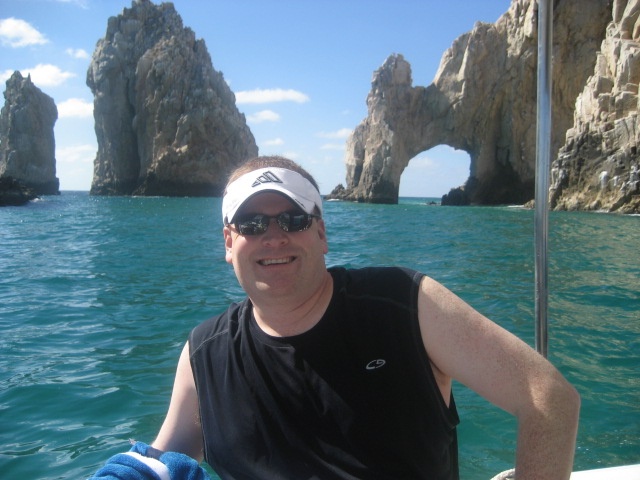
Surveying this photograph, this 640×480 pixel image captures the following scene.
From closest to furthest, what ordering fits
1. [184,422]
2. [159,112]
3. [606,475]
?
1. [184,422]
2. [606,475]
3. [159,112]

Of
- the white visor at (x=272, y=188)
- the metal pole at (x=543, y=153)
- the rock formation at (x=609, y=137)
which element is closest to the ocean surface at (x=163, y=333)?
the metal pole at (x=543, y=153)

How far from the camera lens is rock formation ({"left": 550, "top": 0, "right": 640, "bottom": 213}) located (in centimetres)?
2819

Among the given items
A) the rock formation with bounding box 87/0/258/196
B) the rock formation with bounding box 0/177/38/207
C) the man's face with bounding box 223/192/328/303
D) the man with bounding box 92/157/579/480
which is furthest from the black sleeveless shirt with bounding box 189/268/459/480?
the rock formation with bounding box 87/0/258/196

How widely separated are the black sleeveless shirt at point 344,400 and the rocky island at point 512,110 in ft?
103

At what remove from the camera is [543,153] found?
5.56 feet

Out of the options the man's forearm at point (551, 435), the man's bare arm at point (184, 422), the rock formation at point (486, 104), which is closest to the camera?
the man's forearm at point (551, 435)

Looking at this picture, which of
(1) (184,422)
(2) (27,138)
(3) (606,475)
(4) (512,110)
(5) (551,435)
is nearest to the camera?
(5) (551,435)

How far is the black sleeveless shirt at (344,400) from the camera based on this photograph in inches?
61.6

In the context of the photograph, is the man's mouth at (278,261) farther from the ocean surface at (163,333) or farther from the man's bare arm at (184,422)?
the ocean surface at (163,333)

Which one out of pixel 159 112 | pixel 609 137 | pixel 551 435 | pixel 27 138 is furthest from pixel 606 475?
pixel 27 138

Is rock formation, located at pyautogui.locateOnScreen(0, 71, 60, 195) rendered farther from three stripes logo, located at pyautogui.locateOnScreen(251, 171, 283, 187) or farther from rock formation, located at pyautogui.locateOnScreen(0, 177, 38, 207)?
three stripes logo, located at pyautogui.locateOnScreen(251, 171, 283, 187)

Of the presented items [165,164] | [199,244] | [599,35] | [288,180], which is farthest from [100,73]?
[288,180]

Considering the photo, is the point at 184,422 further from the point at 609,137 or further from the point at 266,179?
the point at 609,137

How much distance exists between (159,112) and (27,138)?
3317 cm
